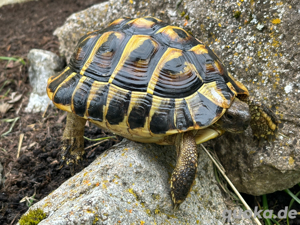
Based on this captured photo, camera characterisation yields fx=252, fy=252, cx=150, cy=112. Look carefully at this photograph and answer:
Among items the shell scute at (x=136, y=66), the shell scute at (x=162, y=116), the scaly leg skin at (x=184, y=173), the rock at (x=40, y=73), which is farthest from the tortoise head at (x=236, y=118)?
the rock at (x=40, y=73)

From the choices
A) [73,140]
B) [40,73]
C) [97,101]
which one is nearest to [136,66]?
[97,101]

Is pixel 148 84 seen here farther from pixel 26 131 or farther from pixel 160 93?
pixel 26 131

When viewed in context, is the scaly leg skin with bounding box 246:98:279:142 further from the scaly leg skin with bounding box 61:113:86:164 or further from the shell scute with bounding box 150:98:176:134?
the scaly leg skin with bounding box 61:113:86:164

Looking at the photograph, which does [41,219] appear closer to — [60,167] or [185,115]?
[60,167]

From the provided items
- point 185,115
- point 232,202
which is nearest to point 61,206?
point 185,115

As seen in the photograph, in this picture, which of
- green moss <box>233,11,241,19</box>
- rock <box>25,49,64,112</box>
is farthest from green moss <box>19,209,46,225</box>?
green moss <box>233,11,241,19</box>

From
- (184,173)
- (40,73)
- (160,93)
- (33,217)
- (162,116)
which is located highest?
(160,93)
